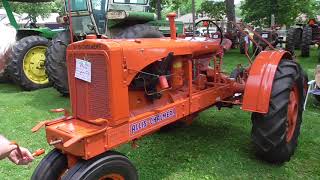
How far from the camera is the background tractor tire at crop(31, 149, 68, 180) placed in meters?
2.92

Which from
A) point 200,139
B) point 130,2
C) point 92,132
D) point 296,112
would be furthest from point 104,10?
point 92,132

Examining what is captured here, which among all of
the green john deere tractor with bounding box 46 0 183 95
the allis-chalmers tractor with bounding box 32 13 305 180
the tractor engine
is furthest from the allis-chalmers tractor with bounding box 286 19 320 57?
the tractor engine

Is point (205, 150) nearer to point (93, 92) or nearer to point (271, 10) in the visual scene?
point (93, 92)

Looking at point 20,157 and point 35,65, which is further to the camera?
point 35,65

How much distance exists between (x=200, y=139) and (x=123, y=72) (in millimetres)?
2043

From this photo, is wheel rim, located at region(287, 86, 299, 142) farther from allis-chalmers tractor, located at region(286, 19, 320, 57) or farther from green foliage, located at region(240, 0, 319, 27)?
green foliage, located at region(240, 0, 319, 27)

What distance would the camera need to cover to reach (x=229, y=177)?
3.75m

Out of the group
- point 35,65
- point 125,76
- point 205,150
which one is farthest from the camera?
point 35,65

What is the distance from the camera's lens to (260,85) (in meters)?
3.74

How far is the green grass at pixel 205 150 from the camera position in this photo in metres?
3.85

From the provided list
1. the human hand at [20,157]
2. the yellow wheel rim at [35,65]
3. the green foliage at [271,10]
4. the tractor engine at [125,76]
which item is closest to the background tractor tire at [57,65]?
the yellow wheel rim at [35,65]

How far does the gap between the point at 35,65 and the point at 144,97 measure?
18.9 feet

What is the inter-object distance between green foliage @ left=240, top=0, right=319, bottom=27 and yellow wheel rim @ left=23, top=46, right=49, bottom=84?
14.7 m

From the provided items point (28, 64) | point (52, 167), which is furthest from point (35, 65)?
point (52, 167)
